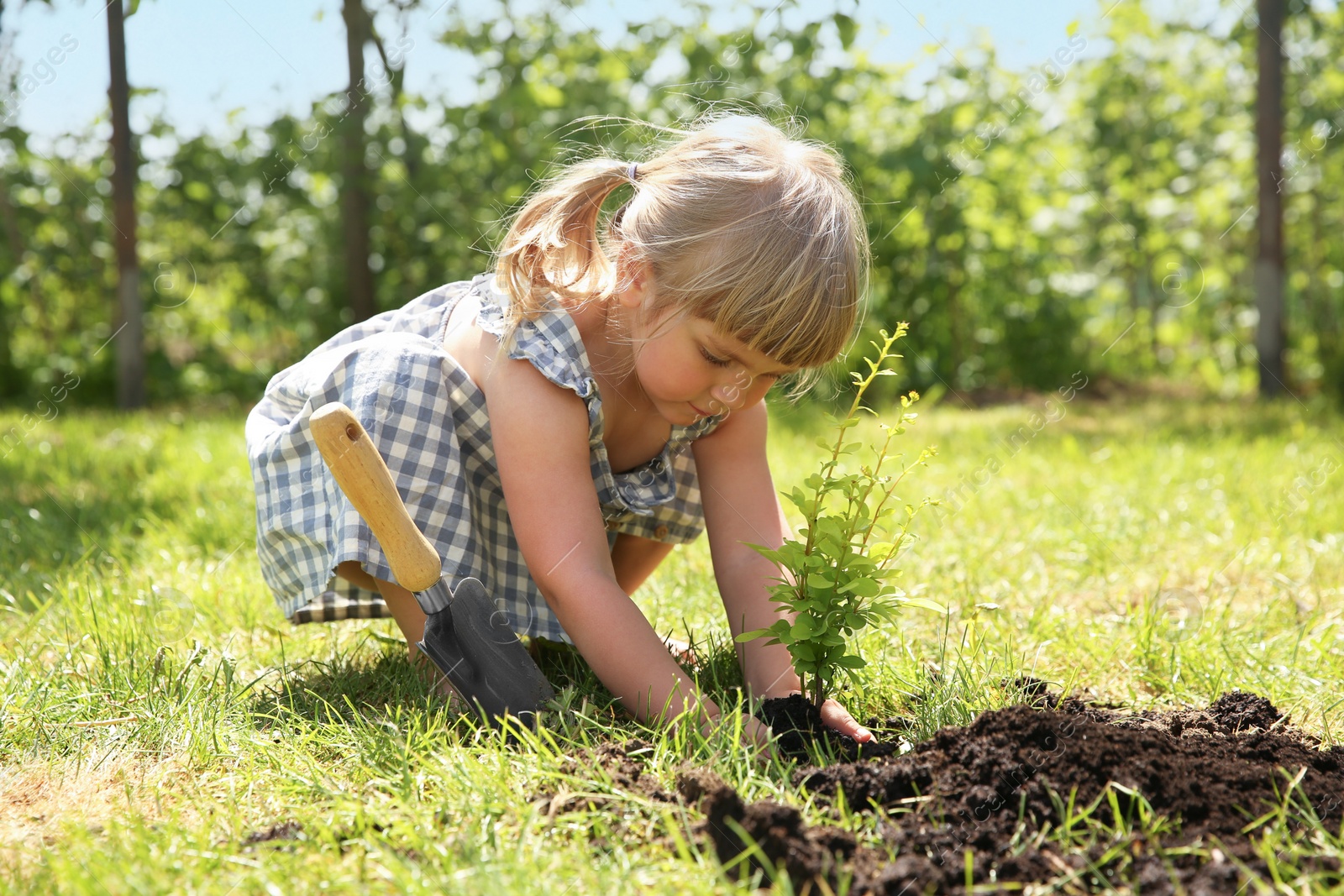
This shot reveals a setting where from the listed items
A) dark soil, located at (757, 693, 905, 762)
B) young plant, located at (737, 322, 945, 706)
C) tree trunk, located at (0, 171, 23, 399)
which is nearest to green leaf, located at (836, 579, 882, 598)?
young plant, located at (737, 322, 945, 706)

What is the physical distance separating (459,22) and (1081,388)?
14.8ft

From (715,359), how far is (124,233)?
16.4 ft

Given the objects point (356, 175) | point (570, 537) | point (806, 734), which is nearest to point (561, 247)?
point (570, 537)

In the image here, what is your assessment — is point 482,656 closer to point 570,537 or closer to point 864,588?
point 570,537

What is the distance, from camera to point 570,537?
5.76 ft

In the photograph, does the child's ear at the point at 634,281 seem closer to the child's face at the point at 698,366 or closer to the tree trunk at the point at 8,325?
the child's face at the point at 698,366

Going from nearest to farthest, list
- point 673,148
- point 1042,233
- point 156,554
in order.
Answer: point 673,148
point 156,554
point 1042,233

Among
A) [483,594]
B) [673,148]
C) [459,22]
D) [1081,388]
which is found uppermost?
[459,22]

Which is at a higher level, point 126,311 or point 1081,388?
point 126,311

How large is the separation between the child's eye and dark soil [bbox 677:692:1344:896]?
67 centimetres

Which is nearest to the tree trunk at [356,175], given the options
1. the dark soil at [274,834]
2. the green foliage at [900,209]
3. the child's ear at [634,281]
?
the green foliage at [900,209]

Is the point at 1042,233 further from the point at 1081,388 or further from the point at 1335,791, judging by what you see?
the point at 1335,791

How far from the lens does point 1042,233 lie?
7492 mm

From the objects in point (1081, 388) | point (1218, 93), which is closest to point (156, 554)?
point (1081, 388)
